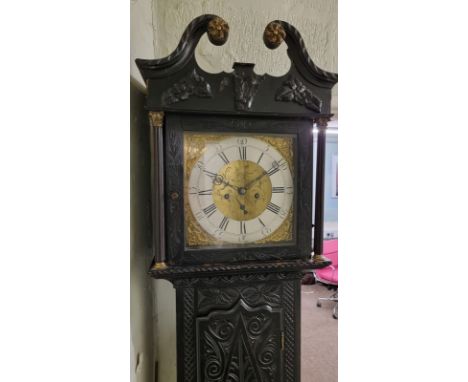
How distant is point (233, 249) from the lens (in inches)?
33.5

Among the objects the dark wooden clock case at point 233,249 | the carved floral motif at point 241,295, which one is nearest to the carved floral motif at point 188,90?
the dark wooden clock case at point 233,249

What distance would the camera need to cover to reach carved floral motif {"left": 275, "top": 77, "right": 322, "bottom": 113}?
2.72 ft

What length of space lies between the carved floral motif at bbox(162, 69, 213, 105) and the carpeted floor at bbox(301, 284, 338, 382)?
67.5 inches

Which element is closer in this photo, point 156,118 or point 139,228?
point 156,118

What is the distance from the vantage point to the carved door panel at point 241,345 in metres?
0.84

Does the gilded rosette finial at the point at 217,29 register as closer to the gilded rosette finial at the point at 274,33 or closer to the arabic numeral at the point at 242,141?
the gilded rosette finial at the point at 274,33

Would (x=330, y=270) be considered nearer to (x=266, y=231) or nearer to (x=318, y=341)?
(x=318, y=341)

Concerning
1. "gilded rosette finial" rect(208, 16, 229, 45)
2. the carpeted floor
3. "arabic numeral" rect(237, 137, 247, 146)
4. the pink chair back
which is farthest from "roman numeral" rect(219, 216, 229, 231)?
the pink chair back

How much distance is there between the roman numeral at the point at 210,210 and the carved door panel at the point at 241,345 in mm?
305

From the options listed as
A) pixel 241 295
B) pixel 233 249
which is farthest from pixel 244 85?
pixel 241 295

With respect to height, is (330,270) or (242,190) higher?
(242,190)

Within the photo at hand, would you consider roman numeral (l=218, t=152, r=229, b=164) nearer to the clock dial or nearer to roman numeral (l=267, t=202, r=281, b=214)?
the clock dial

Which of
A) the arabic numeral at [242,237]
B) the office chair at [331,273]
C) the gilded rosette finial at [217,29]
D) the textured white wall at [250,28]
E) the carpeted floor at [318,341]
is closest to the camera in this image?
the gilded rosette finial at [217,29]

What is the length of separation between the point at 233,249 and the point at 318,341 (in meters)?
1.59
